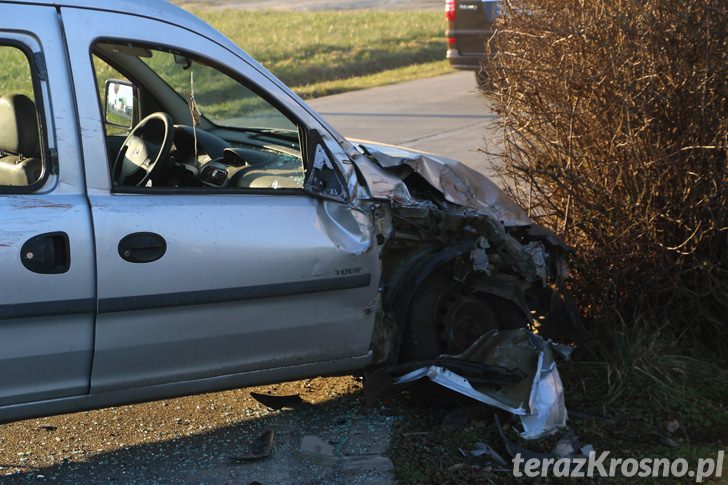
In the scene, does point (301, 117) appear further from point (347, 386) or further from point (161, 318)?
point (347, 386)

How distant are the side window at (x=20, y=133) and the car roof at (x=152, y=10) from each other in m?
0.24

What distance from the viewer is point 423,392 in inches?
161

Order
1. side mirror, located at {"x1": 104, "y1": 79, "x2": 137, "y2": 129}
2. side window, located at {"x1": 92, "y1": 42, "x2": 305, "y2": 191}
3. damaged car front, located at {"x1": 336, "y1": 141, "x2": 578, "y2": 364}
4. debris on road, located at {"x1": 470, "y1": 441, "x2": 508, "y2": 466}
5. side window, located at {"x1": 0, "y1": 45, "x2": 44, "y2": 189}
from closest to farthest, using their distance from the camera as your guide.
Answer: side window, located at {"x1": 0, "y1": 45, "x2": 44, "y2": 189}, debris on road, located at {"x1": 470, "y1": 441, "x2": 508, "y2": 466}, side window, located at {"x1": 92, "y1": 42, "x2": 305, "y2": 191}, damaged car front, located at {"x1": 336, "y1": 141, "x2": 578, "y2": 364}, side mirror, located at {"x1": 104, "y1": 79, "x2": 137, "y2": 129}

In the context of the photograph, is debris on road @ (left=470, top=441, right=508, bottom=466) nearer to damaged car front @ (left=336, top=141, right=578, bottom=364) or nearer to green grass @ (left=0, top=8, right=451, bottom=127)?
damaged car front @ (left=336, top=141, right=578, bottom=364)

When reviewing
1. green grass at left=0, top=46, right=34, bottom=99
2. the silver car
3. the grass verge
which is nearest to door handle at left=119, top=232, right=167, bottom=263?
the silver car

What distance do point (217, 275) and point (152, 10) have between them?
37.9 inches

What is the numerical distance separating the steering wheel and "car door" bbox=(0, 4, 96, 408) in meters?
0.52

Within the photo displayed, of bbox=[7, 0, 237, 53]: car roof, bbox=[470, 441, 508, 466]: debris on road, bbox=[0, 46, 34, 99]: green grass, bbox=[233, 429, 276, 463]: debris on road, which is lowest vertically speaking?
bbox=[470, 441, 508, 466]: debris on road

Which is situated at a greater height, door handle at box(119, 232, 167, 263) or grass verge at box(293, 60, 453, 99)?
door handle at box(119, 232, 167, 263)

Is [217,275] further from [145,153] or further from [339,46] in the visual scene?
[339,46]

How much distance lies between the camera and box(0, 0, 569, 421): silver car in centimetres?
322

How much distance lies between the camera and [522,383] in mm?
3979

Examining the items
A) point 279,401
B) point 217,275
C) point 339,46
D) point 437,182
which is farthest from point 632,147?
point 339,46

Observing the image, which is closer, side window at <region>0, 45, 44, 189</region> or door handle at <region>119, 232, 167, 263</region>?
door handle at <region>119, 232, 167, 263</region>
